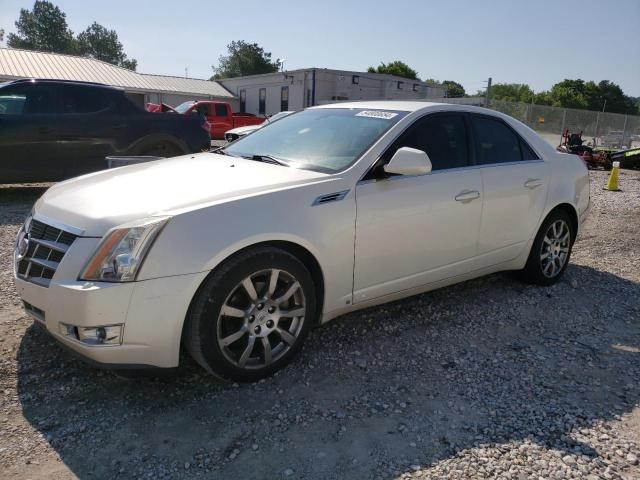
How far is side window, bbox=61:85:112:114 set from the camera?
7.73m

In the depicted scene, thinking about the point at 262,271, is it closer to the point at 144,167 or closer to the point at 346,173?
the point at 346,173

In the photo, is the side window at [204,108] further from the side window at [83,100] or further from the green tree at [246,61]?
the green tree at [246,61]

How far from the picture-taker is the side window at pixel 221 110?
75.3 ft

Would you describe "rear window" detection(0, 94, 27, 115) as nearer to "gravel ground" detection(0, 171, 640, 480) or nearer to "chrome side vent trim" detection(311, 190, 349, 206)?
"gravel ground" detection(0, 171, 640, 480)

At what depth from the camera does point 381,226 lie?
11.0ft

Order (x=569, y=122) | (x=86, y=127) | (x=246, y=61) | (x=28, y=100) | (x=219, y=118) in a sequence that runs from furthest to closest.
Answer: (x=246, y=61) → (x=569, y=122) → (x=219, y=118) → (x=86, y=127) → (x=28, y=100)

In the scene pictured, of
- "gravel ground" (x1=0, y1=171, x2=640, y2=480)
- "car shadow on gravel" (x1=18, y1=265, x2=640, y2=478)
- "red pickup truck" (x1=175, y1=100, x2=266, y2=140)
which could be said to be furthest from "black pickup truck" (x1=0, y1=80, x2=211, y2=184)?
"red pickup truck" (x1=175, y1=100, x2=266, y2=140)

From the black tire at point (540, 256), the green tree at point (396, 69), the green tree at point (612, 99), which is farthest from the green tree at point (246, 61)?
the black tire at point (540, 256)

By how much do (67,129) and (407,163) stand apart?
6278 mm

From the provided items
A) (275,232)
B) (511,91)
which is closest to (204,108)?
(275,232)

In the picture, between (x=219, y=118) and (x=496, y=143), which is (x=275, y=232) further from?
(x=219, y=118)

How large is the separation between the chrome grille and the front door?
5.63 ft

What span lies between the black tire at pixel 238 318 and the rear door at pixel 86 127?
6.00m

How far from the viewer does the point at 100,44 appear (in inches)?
3777
